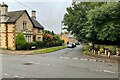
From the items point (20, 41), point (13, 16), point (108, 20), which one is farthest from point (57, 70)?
point (13, 16)

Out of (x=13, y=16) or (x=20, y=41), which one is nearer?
(x=20, y=41)

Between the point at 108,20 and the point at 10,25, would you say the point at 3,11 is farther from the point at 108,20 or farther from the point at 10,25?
the point at 108,20

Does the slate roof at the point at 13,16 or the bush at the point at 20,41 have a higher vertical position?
the slate roof at the point at 13,16

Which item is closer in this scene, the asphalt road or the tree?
the asphalt road

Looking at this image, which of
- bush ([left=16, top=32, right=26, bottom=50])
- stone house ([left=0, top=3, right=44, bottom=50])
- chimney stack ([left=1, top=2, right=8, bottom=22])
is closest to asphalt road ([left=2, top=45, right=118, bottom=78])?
bush ([left=16, top=32, right=26, bottom=50])

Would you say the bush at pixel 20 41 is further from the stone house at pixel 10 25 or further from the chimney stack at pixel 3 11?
the chimney stack at pixel 3 11

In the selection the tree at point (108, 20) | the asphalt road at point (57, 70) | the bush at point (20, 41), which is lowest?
the asphalt road at point (57, 70)

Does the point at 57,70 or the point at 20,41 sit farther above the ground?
the point at 20,41

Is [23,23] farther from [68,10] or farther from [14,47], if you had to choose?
[68,10]

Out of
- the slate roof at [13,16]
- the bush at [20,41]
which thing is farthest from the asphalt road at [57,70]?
the slate roof at [13,16]

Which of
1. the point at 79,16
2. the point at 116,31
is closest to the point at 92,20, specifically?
the point at 116,31

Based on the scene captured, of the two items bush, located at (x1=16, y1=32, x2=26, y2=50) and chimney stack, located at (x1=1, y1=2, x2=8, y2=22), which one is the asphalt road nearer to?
bush, located at (x1=16, y1=32, x2=26, y2=50)

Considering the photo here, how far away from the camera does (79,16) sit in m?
32.4

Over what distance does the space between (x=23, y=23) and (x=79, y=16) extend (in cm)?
1195
